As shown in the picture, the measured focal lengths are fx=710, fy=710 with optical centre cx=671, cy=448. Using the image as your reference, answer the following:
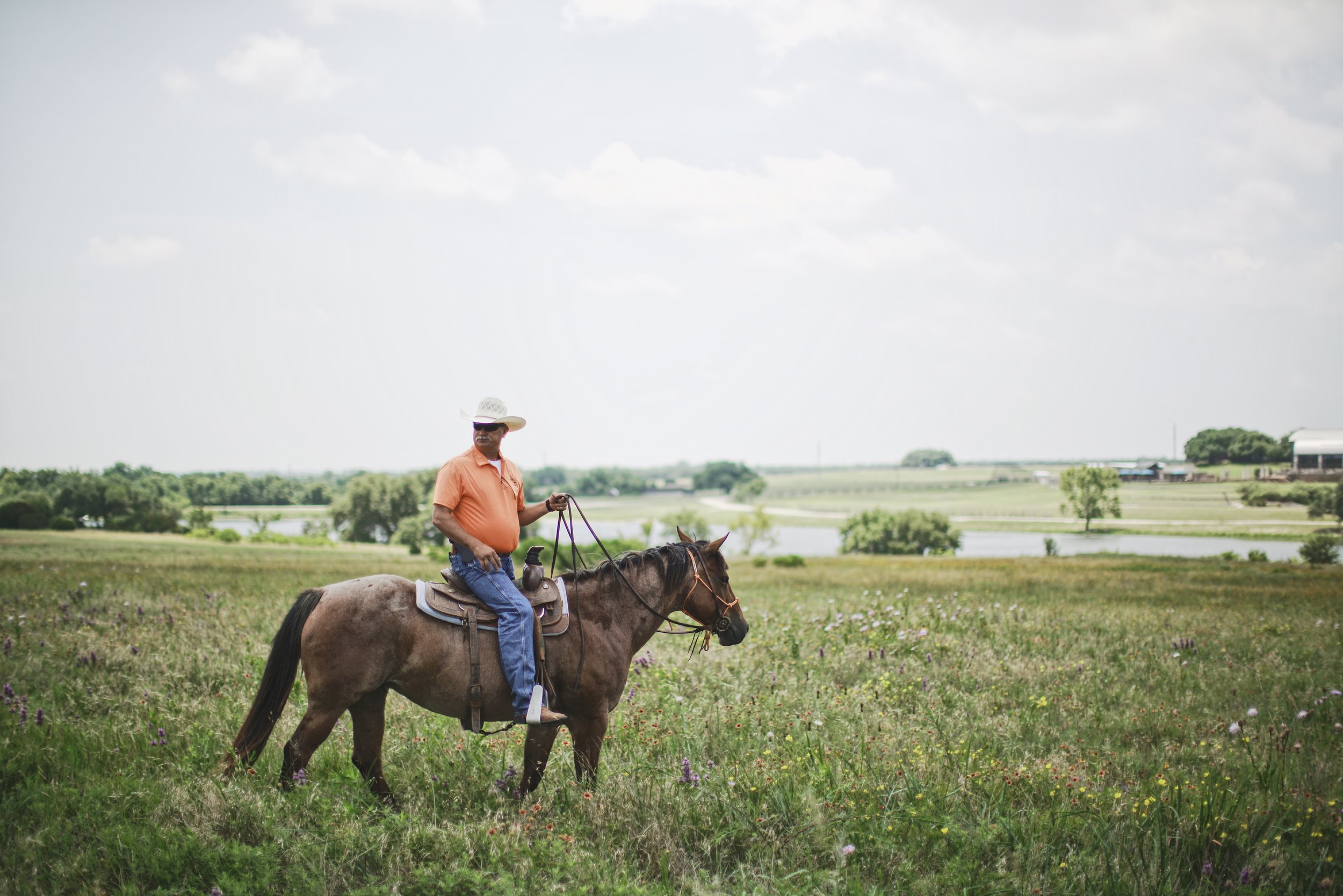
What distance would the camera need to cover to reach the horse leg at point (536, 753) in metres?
5.53

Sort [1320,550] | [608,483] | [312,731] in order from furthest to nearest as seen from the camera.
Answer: [608,483] → [1320,550] → [312,731]

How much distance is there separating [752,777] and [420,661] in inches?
109

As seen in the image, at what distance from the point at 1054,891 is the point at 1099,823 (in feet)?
3.15

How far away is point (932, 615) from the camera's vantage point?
1320 centimetres

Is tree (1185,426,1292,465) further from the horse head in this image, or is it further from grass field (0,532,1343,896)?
the horse head

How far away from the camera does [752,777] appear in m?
5.73

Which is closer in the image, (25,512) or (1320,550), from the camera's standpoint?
(25,512)

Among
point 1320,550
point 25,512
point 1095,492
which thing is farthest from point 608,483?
point 25,512

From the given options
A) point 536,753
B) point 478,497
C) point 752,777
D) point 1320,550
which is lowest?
point 1320,550

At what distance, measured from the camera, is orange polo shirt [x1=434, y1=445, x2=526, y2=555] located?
5.47 metres

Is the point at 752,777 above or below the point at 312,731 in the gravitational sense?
below

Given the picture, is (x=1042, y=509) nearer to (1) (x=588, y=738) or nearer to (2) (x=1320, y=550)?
(2) (x=1320, y=550)

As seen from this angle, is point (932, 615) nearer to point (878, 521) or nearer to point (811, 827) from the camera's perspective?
point (811, 827)

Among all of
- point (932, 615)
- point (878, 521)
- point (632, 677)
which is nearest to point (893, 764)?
point (632, 677)
